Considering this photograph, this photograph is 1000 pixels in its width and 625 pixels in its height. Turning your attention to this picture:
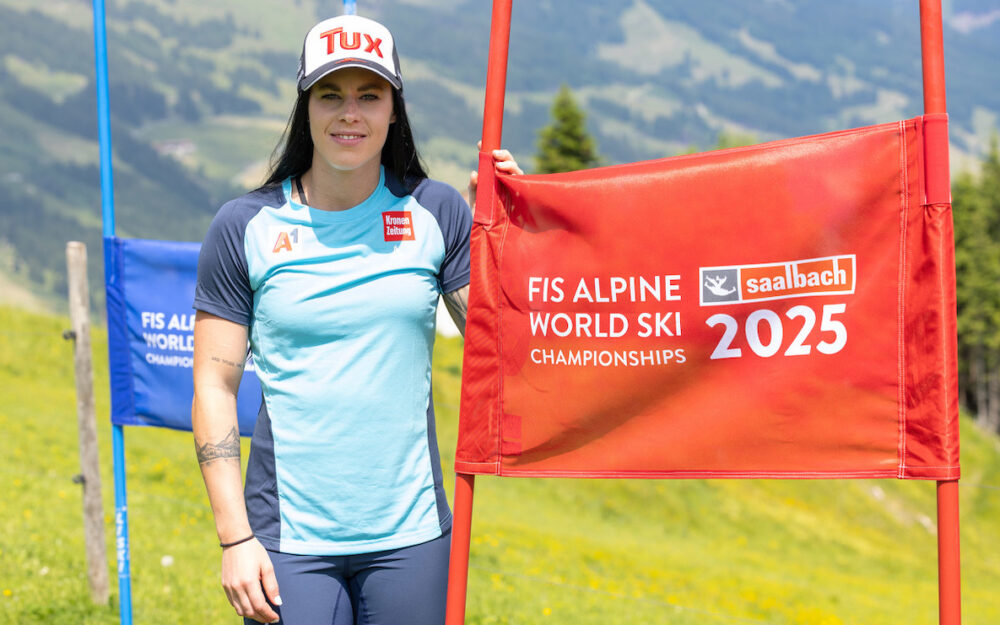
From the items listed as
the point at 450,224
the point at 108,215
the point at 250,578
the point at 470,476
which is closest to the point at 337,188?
the point at 450,224

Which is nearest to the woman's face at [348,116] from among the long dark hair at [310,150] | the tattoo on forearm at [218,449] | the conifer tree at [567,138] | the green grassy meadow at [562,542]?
the long dark hair at [310,150]

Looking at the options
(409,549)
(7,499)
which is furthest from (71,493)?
(409,549)

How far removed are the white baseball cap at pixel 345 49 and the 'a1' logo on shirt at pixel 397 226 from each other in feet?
1.24

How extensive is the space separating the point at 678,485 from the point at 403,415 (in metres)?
20.9

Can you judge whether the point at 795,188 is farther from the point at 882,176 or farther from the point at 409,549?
the point at 409,549

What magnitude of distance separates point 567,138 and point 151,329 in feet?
148

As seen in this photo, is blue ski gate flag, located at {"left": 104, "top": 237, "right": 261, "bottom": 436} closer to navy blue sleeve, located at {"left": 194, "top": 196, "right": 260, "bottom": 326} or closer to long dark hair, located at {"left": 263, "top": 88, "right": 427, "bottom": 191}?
long dark hair, located at {"left": 263, "top": 88, "right": 427, "bottom": 191}

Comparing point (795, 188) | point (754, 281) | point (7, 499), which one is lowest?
Result: point (7, 499)

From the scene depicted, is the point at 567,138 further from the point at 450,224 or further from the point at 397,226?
the point at 397,226

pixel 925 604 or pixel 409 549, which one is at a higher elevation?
pixel 409 549

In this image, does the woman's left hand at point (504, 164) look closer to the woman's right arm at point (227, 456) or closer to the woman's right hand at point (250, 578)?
the woman's right arm at point (227, 456)

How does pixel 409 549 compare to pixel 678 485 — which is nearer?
pixel 409 549

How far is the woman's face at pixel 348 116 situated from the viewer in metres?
2.87

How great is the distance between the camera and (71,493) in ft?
39.9
